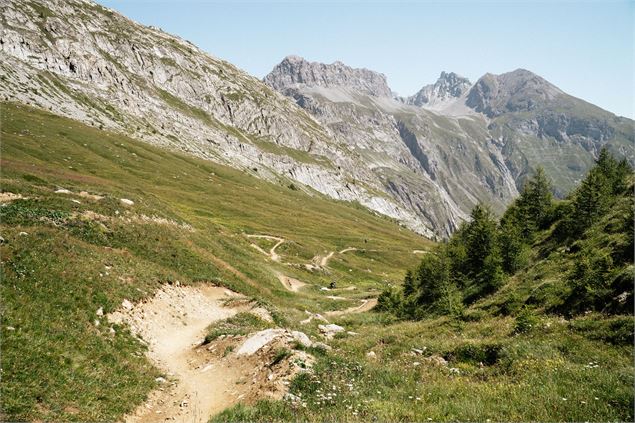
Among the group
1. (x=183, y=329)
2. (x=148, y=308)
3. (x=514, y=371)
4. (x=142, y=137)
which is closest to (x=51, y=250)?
(x=148, y=308)

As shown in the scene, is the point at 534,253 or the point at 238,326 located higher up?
the point at 534,253

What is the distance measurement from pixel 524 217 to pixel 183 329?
1638 inches

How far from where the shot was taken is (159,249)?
33.9m

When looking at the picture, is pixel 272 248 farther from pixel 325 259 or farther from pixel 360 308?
pixel 360 308

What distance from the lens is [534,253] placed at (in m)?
37.5

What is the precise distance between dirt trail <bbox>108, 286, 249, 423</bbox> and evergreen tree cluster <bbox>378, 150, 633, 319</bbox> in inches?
733

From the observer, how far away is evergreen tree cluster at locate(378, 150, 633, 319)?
21.2 metres

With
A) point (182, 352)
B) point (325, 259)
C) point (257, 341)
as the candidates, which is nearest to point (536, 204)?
point (257, 341)

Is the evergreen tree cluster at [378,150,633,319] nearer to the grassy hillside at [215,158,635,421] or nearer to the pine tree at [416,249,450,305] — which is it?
the pine tree at [416,249,450,305]

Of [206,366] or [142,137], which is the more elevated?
[142,137]

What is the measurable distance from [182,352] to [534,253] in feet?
113

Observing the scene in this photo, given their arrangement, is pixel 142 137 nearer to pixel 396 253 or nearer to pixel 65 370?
pixel 396 253

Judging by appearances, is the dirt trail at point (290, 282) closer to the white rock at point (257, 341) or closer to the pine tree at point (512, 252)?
the pine tree at point (512, 252)

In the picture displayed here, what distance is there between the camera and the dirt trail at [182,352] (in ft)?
45.8
